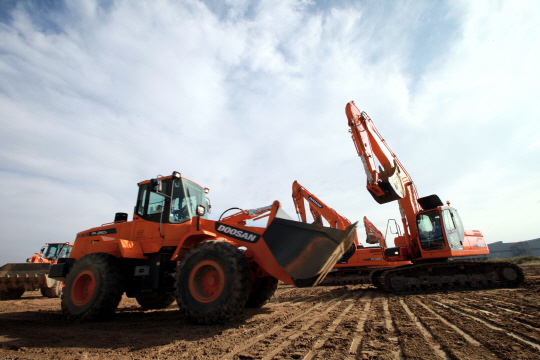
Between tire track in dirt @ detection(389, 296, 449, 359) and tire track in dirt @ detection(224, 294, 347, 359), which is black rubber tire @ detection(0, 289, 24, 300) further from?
tire track in dirt @ detection(389, 296, 449, 359)

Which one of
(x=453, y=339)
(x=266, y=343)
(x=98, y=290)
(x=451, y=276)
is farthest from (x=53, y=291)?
(x=451, y=276)

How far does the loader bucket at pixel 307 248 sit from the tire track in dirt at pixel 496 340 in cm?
190

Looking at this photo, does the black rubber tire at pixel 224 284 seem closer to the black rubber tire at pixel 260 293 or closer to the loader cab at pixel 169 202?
the loader cab at pixel 169 202

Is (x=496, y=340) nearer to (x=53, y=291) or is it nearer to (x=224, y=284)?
(x=224, y=284)

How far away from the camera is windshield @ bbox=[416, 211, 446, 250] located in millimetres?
9195

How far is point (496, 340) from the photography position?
10.6 ft

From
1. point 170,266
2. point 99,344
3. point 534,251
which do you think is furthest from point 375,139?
point 534,251

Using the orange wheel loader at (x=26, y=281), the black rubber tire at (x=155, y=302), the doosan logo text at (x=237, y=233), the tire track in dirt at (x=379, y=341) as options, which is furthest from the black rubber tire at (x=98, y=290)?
the orange wheel loader at (x=26, y=281)

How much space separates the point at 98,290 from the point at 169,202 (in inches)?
80.6

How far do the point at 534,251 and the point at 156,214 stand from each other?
1771 inches

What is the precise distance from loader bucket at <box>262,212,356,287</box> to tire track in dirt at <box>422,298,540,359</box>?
1904 mm

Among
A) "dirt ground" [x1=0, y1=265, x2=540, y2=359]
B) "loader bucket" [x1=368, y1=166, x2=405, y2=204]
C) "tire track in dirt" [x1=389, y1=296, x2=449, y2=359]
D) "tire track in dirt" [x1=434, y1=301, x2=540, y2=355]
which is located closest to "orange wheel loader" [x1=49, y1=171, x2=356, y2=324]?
"dirt ground" [x1=0, y1=265, x2=540, y2=359]

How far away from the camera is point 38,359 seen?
118 inches

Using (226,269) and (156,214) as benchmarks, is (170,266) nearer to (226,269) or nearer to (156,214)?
(156,214)
